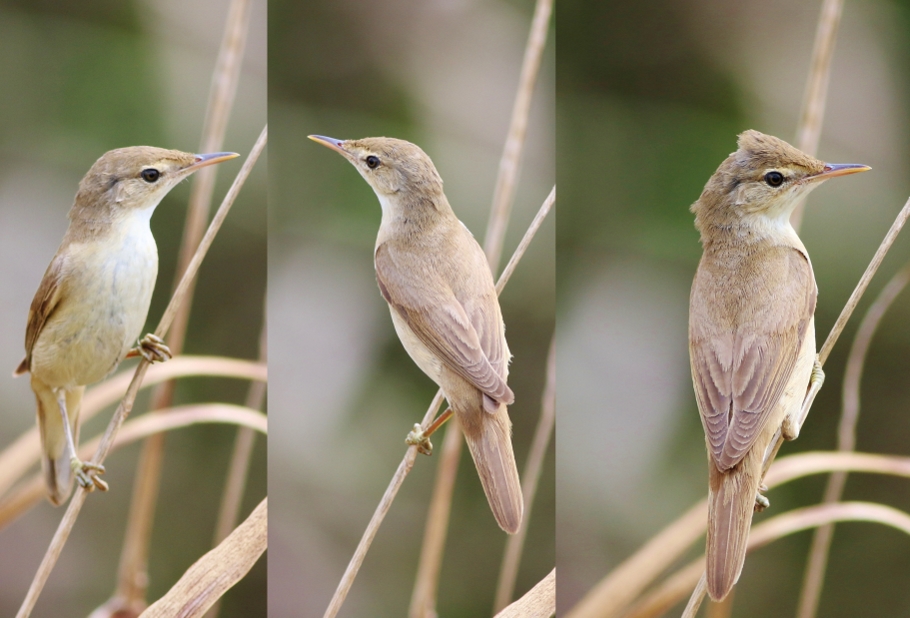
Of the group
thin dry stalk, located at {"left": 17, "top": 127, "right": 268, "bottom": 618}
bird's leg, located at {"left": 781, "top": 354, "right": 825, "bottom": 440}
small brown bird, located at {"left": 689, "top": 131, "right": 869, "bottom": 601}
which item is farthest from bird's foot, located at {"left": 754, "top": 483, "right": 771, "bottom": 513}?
thin dry stalk, located at {"left": 17, "top": 127, "right": 268, "bottom": 618}

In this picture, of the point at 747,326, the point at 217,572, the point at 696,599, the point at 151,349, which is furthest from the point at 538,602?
the point at 151,349

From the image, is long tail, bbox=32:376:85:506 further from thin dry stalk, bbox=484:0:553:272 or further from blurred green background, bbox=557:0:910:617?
blurred green background, bbox=557:0:910:617

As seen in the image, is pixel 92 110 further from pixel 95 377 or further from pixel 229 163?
pixel 95 377

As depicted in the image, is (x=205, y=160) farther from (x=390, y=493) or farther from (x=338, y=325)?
(x=390, y=493)

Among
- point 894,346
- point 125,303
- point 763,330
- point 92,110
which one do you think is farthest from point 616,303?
point 92,110

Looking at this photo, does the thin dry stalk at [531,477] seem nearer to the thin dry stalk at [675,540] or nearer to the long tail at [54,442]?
the thin dry stalk at [675,540]

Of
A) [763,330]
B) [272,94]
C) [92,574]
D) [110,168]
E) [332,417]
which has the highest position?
[272,94]
